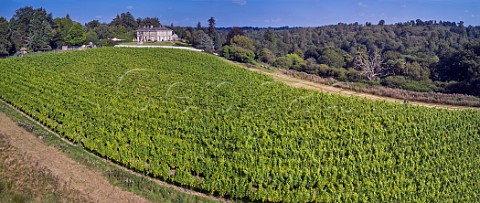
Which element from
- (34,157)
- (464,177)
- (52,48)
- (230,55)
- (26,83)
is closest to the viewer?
(464,177)

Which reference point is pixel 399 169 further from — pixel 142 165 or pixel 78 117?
pixel 78 117

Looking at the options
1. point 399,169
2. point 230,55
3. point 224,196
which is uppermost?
point 230,55

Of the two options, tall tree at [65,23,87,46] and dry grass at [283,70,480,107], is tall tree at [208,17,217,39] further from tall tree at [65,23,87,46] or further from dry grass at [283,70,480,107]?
dry grass at [283,70,480,107]

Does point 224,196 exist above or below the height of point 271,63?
below

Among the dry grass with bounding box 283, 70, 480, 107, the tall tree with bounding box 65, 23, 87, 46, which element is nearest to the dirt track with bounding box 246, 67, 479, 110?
the dry grass with bounding box 283, 70, 480, 107

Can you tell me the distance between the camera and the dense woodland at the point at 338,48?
45031mm

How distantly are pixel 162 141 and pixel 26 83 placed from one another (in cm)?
1800

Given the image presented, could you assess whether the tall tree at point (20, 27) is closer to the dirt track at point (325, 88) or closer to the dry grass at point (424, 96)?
the dirt track at point (325, 88)

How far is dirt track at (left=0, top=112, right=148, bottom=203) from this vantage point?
48.2 ft

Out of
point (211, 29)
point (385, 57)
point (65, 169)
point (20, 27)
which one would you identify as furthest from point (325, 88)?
point (20, 27)

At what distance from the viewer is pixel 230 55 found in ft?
188

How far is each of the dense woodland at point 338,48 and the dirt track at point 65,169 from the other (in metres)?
33.8

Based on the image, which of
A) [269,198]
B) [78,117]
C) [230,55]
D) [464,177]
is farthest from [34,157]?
[230,55]

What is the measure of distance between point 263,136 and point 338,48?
65545mm
